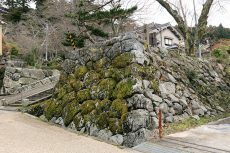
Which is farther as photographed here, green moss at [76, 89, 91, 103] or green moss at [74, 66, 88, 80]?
green moss at [74, 66, 88, 80]

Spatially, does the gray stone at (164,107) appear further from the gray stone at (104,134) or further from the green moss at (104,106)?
the gray stone at (104,134)

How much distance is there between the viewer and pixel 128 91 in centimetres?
902

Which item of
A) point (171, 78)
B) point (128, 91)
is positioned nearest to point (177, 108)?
point (171, 78)

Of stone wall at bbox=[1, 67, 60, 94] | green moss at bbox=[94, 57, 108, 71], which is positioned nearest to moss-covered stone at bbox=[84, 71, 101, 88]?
green moss at bbox=[94, 57, 108, 71]

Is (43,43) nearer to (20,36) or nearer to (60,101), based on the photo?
(20,36)

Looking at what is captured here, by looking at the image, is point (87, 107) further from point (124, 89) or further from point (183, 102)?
point (183, 102)

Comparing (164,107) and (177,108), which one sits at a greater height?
(164,107)

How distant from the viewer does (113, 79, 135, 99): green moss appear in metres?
9.02

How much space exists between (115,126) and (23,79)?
1423 cm

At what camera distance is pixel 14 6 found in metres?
33.4

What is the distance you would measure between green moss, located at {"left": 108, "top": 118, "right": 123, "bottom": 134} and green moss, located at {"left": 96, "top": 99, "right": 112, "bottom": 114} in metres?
0.51

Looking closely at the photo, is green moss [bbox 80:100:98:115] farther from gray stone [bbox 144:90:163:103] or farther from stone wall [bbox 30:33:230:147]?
Answer: gray stone [bbox 144:90:163:103]

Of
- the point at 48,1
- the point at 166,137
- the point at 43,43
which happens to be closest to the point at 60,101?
the point at 166,137

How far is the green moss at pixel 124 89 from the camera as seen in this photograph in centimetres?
902
